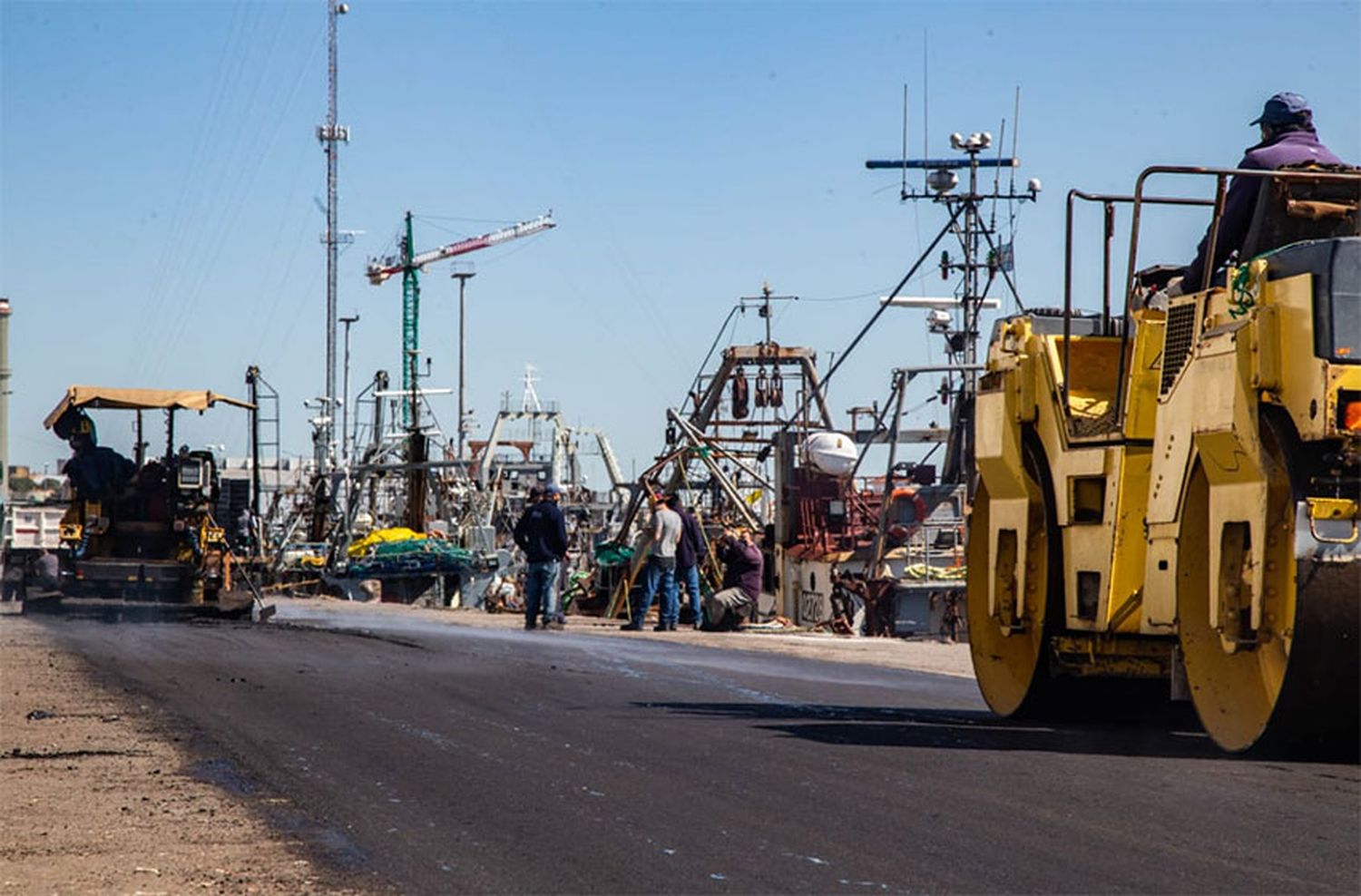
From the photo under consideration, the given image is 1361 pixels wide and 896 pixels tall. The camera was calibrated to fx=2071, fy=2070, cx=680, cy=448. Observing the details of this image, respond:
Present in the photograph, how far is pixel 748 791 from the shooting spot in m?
8.02

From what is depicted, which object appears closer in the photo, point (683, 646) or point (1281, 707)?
point (1281, 707)

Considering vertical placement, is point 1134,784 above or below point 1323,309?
below

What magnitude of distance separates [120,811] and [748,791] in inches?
95.8

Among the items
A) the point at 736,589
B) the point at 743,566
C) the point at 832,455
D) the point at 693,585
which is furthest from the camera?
the point at 832,455

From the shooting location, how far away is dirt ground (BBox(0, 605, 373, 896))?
21.4ft

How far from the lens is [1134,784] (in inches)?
324

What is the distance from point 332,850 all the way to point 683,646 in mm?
13340

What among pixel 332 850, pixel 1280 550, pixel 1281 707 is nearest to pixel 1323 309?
pixel 1280 550

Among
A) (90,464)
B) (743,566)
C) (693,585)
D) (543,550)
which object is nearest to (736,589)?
(743,566)

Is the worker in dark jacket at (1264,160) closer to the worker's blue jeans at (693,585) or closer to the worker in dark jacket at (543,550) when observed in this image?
the worker in dark jacket at (543,550)

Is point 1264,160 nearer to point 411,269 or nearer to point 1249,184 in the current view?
point 1249,184

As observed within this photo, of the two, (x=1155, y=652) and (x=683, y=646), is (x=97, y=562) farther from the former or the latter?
(x=1155, y=652)

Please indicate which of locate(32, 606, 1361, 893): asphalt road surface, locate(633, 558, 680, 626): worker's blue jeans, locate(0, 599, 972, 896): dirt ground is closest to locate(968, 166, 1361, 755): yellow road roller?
locate(32, 606, 1361, 893): asphalt road surface

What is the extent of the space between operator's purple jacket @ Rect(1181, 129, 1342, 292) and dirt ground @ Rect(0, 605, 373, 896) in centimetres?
510
